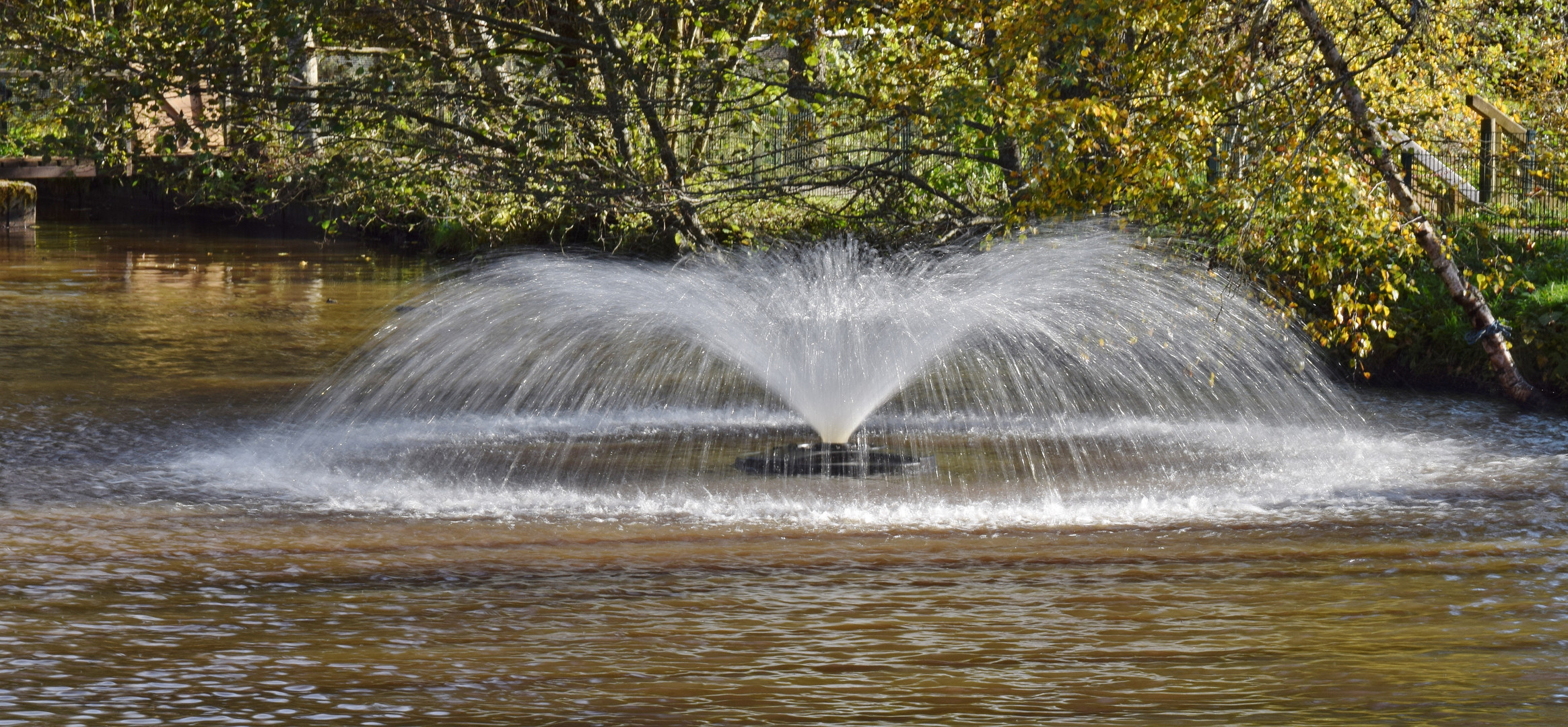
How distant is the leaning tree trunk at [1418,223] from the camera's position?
36.3 feet

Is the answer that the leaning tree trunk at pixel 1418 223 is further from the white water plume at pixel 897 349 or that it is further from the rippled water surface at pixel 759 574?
the white water plume at pixel 897 349

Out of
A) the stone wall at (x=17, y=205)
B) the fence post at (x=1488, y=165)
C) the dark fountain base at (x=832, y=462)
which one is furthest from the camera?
the stone wall at (x=17, y=205)

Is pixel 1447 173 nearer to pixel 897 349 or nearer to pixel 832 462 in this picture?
pixel 897 349

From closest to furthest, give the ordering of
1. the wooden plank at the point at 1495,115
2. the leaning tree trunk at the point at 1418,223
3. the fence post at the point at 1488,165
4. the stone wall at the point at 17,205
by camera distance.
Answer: the leaning tree trunk at the point at 1418,223
the fence post at the point at 1488,165
the wooden plank at the point at 1495,115
the stone wall at the point at 17,205

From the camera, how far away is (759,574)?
25.1 feet

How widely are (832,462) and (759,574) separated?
10.1 ft

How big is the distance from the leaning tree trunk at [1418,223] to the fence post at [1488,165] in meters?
3.36

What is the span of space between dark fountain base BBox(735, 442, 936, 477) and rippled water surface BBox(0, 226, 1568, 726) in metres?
0.24

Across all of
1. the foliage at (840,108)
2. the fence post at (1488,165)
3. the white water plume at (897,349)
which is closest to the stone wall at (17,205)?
the foliage at (840,108)

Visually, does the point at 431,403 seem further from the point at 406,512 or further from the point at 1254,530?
the point at 1254,530

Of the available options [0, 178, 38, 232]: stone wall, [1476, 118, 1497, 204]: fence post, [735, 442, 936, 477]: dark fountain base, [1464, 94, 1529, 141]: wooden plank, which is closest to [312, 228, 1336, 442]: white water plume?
[735, 442, 936, 477]: dark fountain base

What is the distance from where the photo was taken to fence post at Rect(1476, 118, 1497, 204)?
16395 millimetres

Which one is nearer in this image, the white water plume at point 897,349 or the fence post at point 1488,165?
the white water plume at point 897,349

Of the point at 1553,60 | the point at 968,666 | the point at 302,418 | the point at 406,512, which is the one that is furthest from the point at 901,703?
the point at 1553,60
